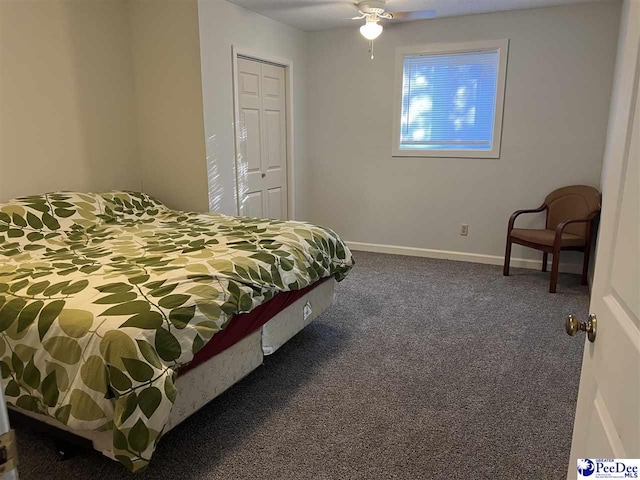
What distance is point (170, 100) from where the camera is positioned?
3.76m

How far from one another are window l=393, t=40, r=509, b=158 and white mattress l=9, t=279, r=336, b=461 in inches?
96.8

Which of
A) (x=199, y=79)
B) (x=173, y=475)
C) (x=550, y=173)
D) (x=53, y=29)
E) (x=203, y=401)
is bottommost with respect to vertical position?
(x=173, y=475)

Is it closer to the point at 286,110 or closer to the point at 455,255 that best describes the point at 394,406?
the point at 455,255

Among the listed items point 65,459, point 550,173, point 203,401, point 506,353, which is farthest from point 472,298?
point 65,459

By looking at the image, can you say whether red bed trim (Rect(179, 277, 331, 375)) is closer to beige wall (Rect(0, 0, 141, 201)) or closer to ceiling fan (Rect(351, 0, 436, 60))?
beige wall (Rect(0, 0, 141, 201))

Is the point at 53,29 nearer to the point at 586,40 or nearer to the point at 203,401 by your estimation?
the point at 203,401

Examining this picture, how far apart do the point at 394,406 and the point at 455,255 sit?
2.81m

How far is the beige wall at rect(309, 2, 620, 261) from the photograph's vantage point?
157 inches

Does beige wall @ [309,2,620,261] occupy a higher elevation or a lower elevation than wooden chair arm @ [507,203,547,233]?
higher

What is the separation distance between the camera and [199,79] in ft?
11.9

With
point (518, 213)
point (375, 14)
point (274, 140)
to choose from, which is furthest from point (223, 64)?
point (518, 213)

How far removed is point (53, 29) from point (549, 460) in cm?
386

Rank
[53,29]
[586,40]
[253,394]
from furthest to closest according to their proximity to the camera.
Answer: [586,40] → [53,29] → [253,394]

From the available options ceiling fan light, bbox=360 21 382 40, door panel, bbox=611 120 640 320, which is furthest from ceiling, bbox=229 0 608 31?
door panel, bbox=611 120 640 320
